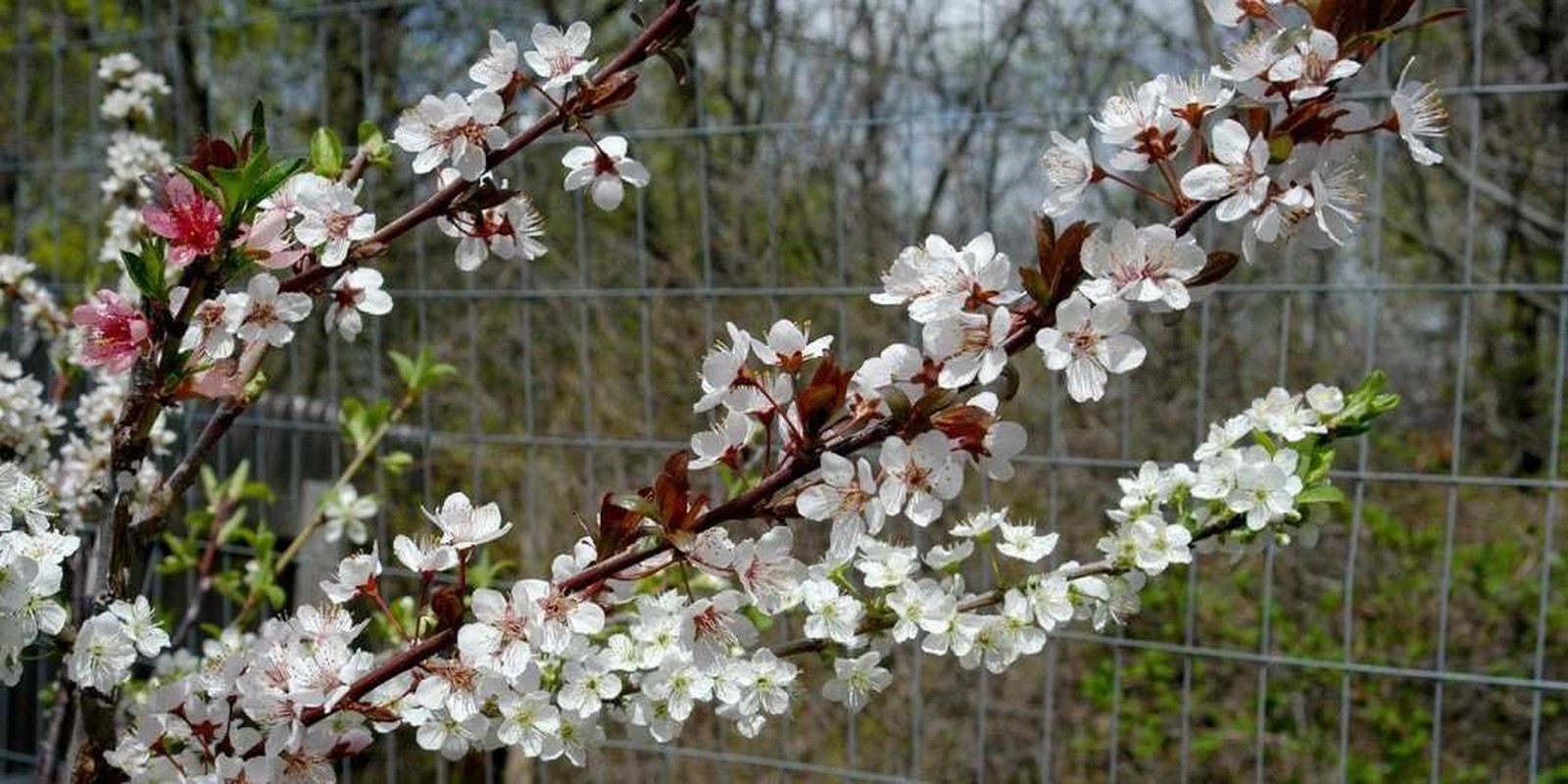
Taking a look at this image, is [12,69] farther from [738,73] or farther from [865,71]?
[865,71]

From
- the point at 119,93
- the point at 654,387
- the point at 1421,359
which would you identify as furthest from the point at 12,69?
the point at 1421,359

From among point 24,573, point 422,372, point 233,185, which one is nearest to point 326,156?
point 233,185

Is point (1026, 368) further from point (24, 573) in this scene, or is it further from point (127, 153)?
point (24, 573)

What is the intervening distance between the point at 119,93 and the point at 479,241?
951mm

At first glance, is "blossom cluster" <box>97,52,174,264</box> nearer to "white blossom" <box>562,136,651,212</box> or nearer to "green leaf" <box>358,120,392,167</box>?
"green leaf" <box>358,120,392,167</box>

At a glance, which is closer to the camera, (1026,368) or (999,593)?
(999,593)

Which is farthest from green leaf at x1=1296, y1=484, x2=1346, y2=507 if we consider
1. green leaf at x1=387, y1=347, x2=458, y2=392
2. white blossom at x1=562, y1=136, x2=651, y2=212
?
green leaf at x1=387, y1=347, x2=458, y2=392

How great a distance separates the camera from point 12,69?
3.88 metres

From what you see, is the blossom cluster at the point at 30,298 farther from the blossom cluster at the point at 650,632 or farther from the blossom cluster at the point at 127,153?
the blossom cluster at the point at 650,632

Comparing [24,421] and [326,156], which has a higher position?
[326,156]

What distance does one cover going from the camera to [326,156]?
0.93 m

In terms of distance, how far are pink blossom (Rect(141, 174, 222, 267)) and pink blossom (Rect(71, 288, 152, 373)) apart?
63 mm

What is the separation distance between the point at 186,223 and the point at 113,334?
92mm

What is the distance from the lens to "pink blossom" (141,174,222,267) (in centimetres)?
75
